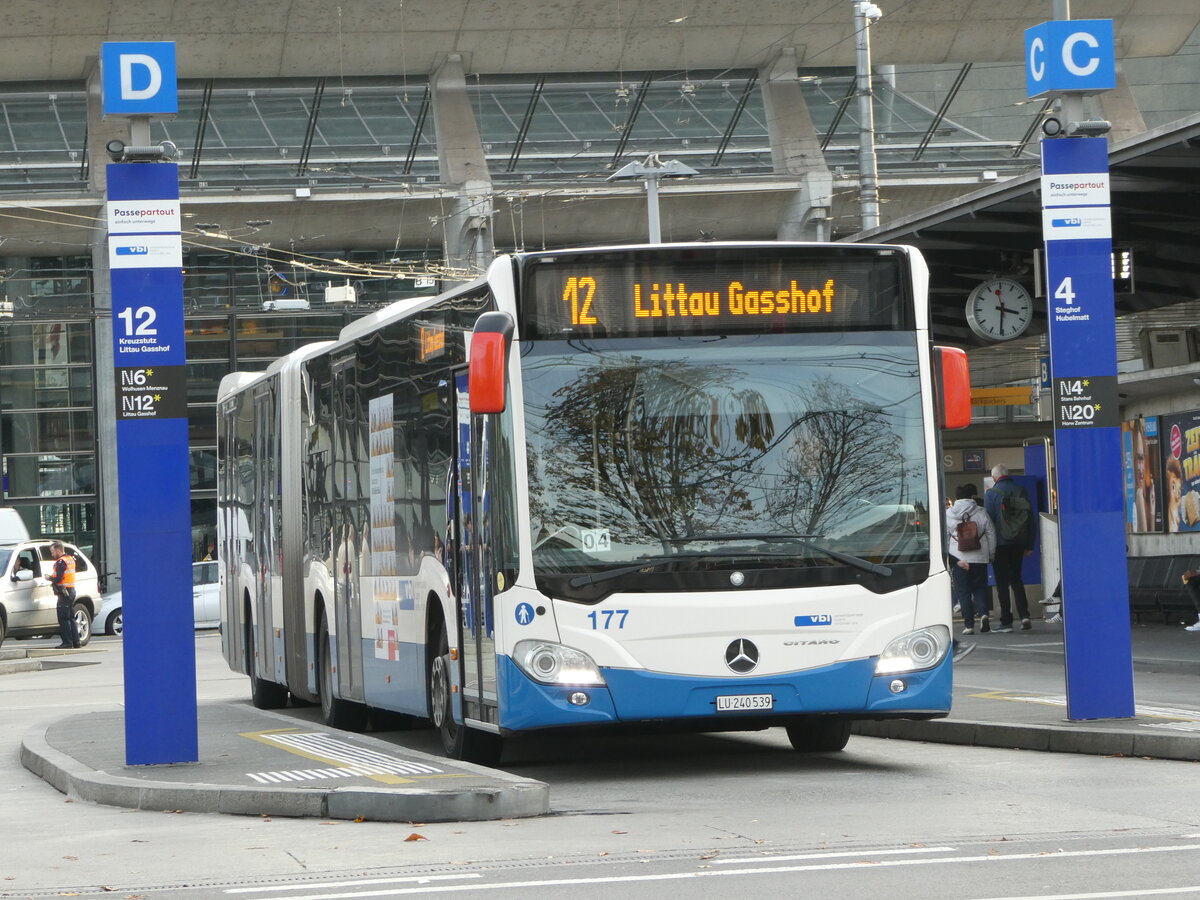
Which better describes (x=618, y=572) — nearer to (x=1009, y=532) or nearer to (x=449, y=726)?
→ (x=449, y=726)

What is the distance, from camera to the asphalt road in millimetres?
7820

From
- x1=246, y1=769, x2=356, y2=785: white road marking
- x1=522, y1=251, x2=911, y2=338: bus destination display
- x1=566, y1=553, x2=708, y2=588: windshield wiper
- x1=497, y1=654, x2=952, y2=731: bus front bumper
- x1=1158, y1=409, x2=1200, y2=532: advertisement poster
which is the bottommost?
x1=246, y1=769, x2=356, y2=785: white road marking

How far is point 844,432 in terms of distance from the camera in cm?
1153

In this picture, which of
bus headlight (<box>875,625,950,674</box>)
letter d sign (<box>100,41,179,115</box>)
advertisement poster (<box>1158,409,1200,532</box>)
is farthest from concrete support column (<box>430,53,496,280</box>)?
bus headlight (<box>875,625,950,674</box>)

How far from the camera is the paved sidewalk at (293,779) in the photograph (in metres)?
10.0

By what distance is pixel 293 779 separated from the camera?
36.9 feet

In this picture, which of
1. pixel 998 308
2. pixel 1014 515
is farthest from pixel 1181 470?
pixel 998 308

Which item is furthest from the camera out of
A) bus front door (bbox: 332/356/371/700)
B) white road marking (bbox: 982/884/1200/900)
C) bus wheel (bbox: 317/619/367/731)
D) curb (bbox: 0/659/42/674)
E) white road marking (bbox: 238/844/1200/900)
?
curb (bbox: 0/659/42/674)

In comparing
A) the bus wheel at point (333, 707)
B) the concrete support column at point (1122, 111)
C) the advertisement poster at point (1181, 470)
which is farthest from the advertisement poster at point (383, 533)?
the concrete support column at point (1122, 111)

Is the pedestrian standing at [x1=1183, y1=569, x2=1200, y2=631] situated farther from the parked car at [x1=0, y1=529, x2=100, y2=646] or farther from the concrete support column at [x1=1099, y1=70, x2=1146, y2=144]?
the concrete support column at [x1=1099, y1=70, x2=1146, y2=144]

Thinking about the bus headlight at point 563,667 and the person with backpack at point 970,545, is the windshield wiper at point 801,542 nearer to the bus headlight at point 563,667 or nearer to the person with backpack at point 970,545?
the bus headlight at point 563,667

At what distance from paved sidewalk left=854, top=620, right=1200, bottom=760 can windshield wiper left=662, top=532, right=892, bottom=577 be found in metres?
2.02

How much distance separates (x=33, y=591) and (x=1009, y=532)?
1820 cm

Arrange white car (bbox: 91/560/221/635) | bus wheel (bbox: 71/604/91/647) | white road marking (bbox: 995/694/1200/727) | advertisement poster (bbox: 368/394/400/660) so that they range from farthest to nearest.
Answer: white car (bbox: 91/560/221/635)
bus wheel (bbox: 71/604/91/647)
advertisement poster (bbox: 368/394/400/660)
white road marking (bbox: 995/694/1200/727)
